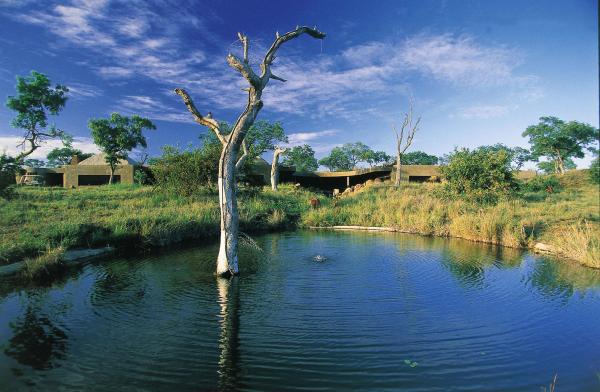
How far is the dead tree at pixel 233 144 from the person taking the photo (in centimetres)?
855

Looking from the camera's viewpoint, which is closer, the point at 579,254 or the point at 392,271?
the point at 392,271

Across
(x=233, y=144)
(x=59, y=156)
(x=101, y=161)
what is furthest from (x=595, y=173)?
(x=59, y=156)

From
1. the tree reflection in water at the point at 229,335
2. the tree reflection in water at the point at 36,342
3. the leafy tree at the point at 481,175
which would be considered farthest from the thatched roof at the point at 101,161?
the tree reflection in water at the point at 36,342

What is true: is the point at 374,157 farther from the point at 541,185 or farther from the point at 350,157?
the point at 541,185

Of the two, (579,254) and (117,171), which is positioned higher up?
(117,171)

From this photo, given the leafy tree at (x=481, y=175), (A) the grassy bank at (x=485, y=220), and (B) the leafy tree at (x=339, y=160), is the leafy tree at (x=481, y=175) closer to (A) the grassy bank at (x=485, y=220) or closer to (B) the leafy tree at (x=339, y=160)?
(A) the grassy bank at (x=485, y=220)

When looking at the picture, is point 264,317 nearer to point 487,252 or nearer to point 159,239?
point 159,239

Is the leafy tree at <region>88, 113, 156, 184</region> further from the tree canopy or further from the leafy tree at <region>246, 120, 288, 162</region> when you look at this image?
the tree canopy

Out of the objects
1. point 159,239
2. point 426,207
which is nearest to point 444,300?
point 159,239

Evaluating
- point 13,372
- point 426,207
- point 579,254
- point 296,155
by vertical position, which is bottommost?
point 13,372

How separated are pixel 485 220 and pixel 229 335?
13.0 m

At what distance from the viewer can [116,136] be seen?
3831 cm

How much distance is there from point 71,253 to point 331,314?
27.1 ft

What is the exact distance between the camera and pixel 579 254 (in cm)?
1072
